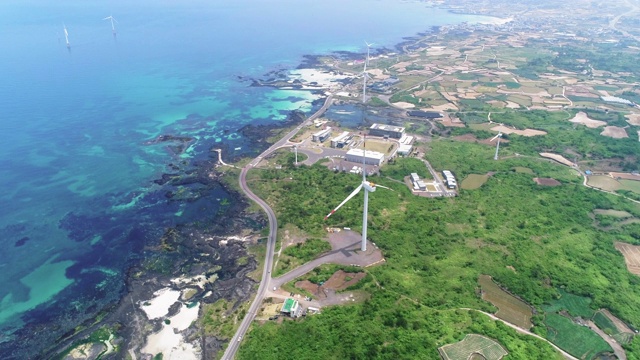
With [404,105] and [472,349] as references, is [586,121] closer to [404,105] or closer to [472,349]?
[404,105]

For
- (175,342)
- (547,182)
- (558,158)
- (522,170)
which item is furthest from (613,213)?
(175,342)

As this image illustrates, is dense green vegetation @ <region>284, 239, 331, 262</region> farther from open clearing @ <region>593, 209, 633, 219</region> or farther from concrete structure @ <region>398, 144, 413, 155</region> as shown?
open clearing @ <region>593, 209, 633, 219</region>

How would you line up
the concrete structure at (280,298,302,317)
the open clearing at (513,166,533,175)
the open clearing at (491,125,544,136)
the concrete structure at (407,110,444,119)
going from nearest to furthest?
the concrete structure at (280,298,302,317), the open clearing at (513,166,533,175), the open clearing at (491,125,544,136), the concrete structure at (407,110,444,119)

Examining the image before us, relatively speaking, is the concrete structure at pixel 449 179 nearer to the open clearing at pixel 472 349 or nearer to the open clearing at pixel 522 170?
the open clearing at pixel 522 170

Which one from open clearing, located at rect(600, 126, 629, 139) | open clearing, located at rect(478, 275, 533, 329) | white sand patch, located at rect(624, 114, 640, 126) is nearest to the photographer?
open clearing, located at rect(478, 275, 533, 329)

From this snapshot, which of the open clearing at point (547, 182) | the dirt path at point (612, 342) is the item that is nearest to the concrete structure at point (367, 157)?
the open clearing at point (547, 182)

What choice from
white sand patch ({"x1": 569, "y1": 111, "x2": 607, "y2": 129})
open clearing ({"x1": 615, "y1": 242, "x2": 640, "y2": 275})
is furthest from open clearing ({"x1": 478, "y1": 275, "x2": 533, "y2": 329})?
white sand patch ({"x1": 569, "y1": 111, "x2": 607, "y2": 129})
